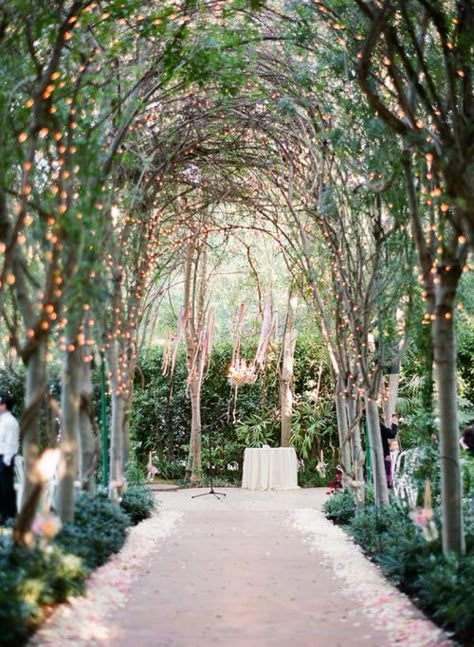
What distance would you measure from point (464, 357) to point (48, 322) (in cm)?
1389

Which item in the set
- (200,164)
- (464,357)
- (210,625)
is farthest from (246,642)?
(464,357)

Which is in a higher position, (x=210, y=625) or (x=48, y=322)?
(x=48, y=322)

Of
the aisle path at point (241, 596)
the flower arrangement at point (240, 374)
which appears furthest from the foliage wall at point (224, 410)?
the aisle path at point (241, 596)

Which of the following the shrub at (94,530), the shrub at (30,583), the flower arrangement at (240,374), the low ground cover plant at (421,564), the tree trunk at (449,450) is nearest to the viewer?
the shrub at (30,583)

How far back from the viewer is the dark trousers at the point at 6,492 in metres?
8.39

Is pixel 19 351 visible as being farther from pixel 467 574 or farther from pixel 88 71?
pixel 467 574

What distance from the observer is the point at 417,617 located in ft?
18.0

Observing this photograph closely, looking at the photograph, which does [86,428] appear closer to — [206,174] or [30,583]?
[30,583]

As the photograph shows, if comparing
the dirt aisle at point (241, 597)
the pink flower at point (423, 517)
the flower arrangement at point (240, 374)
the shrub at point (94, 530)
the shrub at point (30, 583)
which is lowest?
the dirt aisle at point (241, 597)

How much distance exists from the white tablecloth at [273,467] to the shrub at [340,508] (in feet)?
16.1

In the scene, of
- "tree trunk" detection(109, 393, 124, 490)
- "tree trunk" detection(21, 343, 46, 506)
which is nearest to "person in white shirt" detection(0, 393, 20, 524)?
"tree trunk" detection(109, 393, 124, 490)

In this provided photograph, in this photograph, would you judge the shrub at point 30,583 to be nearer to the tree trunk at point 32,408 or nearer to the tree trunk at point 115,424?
the tree trunk at point 32,408

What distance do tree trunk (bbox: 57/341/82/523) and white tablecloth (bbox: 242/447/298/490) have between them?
977 cm

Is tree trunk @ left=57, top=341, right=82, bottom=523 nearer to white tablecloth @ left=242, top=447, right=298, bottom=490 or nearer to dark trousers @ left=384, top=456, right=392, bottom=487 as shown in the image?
dark trousers @ left=384, top=456, right=392, bottom=487
